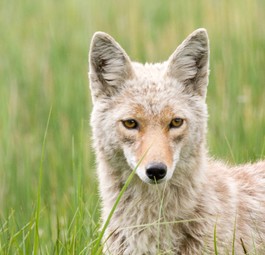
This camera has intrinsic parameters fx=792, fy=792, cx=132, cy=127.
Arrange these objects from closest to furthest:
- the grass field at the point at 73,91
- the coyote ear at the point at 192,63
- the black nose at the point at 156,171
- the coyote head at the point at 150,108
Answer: the black nose at the point at 156,171, the coyote head at the point at 150,108, the coyote ear at the point at 192,63, the grass field at the point at 73,91

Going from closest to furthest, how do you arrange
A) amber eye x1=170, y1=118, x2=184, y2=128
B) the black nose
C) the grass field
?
the black nose < amber eye x1=170, y1=118, x2=184, y2=128 < the grass field

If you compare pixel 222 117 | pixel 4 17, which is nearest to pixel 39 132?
pixel 222 117

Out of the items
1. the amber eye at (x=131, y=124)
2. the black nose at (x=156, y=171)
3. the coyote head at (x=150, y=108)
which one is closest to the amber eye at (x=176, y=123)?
the coyote head at (x=150, y=108)

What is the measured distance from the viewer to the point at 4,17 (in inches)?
419

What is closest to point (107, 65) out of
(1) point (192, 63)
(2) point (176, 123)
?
(1) point (192, 63)

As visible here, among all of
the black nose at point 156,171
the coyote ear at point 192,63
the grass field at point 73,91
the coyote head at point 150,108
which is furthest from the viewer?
the grass field at point 73,91

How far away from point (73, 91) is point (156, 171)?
3.49 m

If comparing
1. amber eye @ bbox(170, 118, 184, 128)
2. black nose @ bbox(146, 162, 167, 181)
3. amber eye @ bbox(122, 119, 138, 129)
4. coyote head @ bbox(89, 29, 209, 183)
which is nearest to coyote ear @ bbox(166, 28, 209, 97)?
coyote head @ bbox(89, 29, 209, 183)

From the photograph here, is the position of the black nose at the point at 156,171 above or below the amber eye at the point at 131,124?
below

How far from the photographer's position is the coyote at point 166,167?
4.56 m

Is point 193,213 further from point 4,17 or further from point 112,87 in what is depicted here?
point 4,17

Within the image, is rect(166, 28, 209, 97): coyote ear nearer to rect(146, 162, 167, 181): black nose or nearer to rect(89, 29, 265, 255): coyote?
rect(89, 29, 265, 255): coyote

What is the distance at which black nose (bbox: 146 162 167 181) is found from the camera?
4320 millimetres

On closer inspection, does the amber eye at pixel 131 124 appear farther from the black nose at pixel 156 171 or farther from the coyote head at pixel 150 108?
the black nose at pixel 156 171
